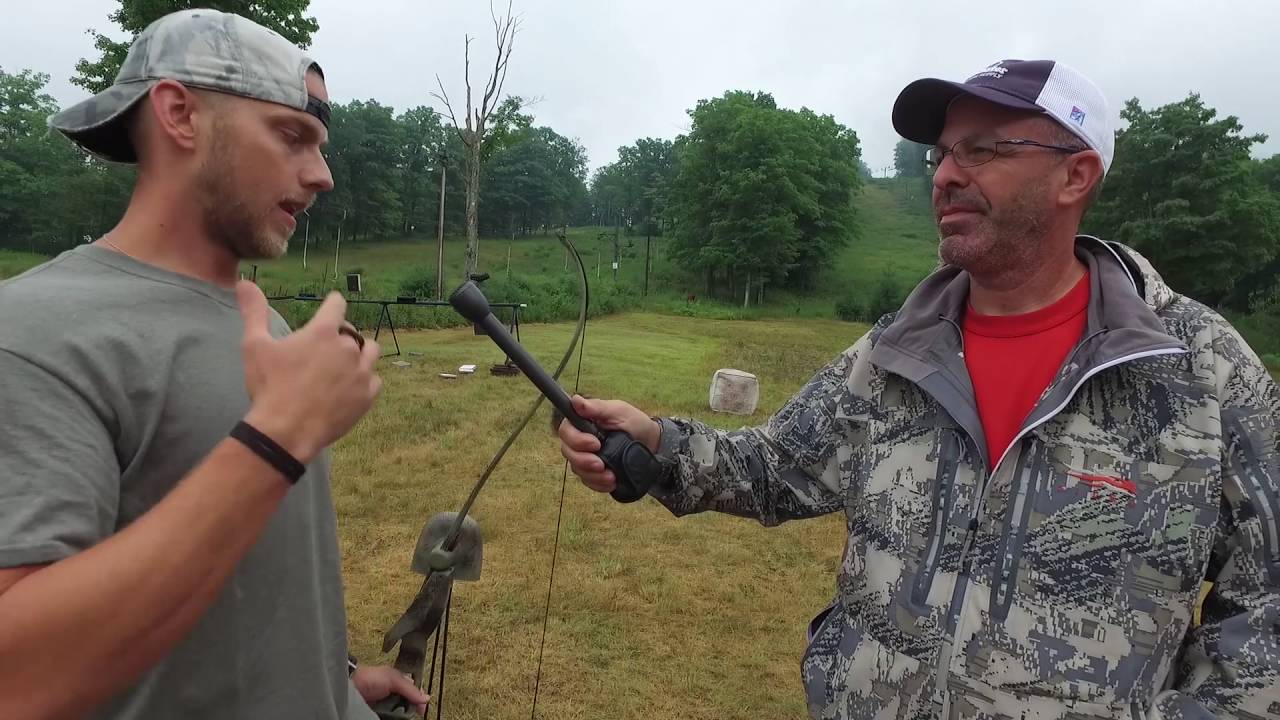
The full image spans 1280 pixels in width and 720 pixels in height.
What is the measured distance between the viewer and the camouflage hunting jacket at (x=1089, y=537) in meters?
1.51

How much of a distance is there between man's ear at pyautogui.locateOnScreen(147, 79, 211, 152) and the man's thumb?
0.47m

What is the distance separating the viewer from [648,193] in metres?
57.6

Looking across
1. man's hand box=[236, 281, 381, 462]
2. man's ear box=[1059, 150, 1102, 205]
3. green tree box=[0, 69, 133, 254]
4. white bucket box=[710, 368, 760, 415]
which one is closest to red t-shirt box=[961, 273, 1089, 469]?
man's ear box=[1059, 150, 1102, 205]

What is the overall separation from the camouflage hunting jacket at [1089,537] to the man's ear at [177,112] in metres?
1.75

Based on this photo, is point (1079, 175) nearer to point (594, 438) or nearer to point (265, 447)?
point (594, 438)

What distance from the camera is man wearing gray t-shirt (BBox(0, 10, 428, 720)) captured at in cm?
88

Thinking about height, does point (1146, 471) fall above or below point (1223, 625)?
above

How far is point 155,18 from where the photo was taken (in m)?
16.2

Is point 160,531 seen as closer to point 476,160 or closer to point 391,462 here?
point 391,462

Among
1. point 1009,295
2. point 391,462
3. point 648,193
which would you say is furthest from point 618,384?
point 648,193

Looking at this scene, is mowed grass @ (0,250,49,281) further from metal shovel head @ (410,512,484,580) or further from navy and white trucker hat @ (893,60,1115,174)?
navy and white trucker hat @ (893,60,1115,174)

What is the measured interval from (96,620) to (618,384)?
12.0 metres

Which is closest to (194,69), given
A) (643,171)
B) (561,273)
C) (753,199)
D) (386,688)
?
(386,688)

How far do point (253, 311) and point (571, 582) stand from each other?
4.86 meters
